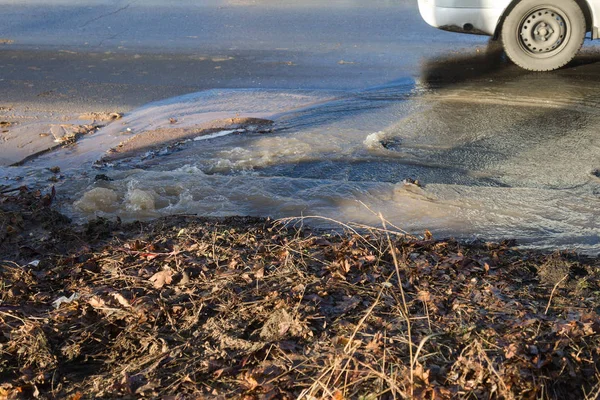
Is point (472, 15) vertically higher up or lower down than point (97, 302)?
higher up

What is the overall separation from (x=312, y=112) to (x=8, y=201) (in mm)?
3482

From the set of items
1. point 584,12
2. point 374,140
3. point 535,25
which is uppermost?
point 584,12

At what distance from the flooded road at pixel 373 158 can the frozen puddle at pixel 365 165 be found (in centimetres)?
2

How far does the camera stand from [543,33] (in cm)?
845

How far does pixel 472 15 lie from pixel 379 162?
3684 mm

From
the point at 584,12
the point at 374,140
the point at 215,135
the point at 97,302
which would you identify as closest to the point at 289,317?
the point at 97,302

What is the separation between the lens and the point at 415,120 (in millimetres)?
6930

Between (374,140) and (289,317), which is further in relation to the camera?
(374,140)

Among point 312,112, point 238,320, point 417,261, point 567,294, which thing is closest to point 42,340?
point 238,320

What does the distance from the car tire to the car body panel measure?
14cm

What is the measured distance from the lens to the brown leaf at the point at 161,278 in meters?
3.78

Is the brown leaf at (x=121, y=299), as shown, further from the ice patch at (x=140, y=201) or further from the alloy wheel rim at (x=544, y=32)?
the alloy wheel rim at (x=544, y=32)

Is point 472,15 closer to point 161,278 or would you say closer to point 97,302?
point 161,278

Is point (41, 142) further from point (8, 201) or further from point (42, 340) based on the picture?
point (42, 340)
